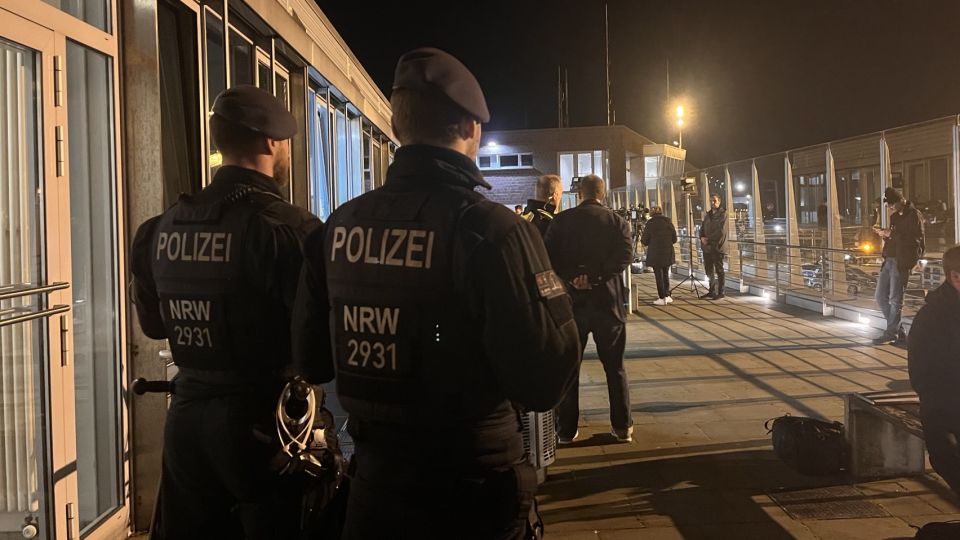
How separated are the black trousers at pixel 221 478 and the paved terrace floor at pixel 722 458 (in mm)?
2075

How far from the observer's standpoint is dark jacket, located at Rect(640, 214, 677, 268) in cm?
1409

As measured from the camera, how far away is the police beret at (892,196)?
9.26 meters

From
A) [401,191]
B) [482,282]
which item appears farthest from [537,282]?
[401,191]

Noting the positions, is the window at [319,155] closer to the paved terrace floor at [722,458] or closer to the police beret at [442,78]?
Answer: the paved terrace floor at [722,458]

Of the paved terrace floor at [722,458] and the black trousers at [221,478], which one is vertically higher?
the black trousers at [221,478]

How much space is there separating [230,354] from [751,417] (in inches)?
196

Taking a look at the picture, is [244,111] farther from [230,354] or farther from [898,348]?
[898,348]

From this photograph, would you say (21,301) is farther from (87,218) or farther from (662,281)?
(662,281)

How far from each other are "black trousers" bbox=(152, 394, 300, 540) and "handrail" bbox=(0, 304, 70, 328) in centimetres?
90

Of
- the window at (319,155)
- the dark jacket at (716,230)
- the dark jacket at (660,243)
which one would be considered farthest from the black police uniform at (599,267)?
the dark jacket at (716,230)

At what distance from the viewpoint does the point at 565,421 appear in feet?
18.5

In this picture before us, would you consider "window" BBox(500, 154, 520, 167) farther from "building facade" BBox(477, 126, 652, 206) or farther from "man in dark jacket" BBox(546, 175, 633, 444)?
"man in dark jacket" BBox(546, 175, 633, 444)

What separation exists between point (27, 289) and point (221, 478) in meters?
1.29

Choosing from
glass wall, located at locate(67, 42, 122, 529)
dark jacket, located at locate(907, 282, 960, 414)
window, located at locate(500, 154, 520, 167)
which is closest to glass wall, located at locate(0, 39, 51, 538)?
glass wall, located at locate(67, 42, 122, 529)
